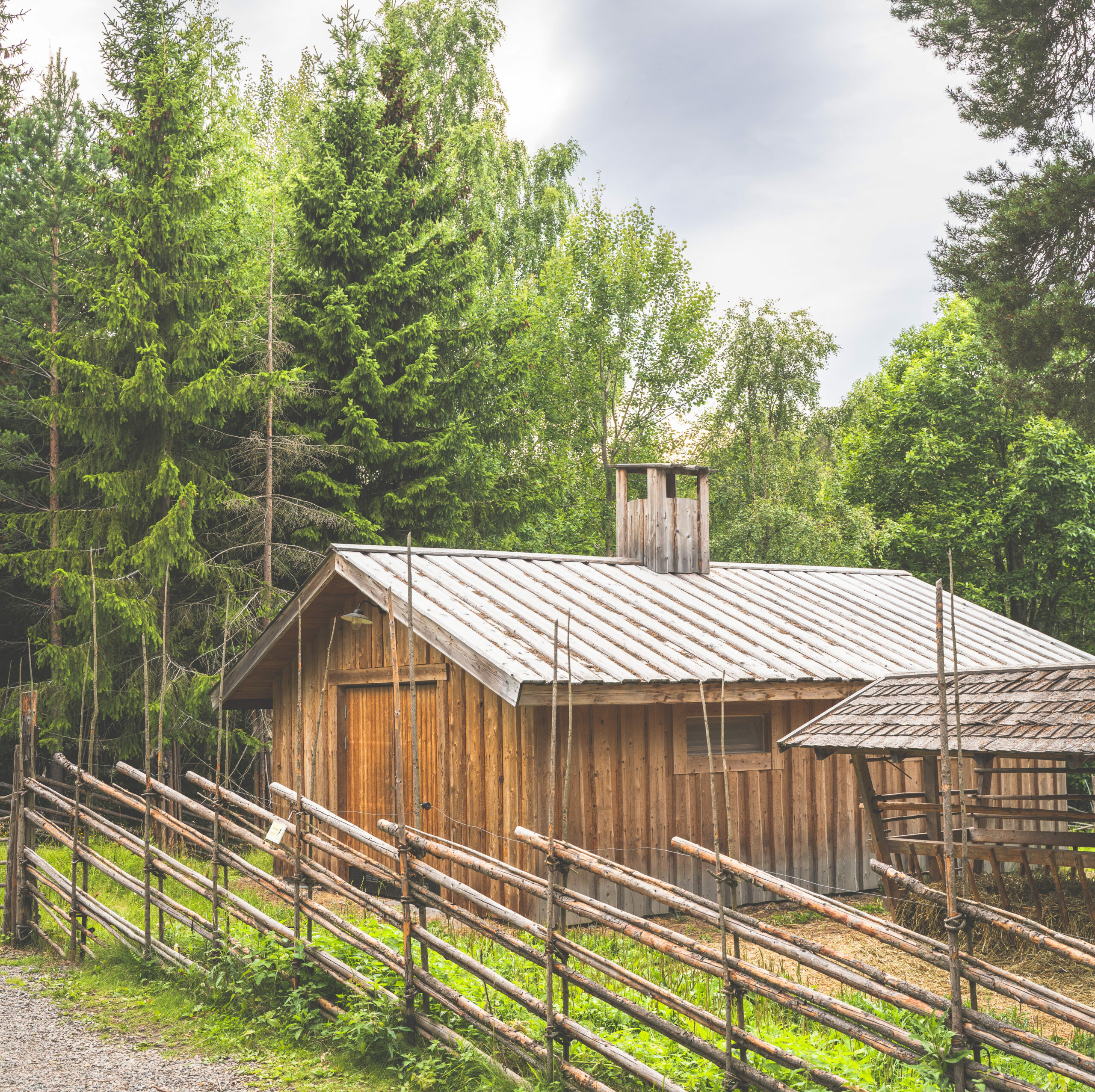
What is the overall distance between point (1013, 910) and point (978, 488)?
16.9 m

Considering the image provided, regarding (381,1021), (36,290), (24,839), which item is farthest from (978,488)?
(381,1021)

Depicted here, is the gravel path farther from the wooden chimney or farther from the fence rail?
the wooden chimney

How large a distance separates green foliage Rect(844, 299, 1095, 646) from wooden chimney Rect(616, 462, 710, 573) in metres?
10.7

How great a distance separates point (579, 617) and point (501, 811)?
225 cm

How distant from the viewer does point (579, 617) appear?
34.3 feet

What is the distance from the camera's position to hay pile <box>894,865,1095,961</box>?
25.1ft

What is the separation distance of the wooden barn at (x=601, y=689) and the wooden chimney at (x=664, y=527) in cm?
4

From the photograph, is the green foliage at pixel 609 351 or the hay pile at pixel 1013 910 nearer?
the hay pile at pixel 1013 910

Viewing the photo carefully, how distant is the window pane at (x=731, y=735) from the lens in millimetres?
10055

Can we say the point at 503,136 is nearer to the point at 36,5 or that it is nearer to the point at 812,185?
the point at 812,185

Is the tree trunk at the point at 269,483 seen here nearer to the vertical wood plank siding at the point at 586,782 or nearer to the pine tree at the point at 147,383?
the pine tree at the point at 147,383

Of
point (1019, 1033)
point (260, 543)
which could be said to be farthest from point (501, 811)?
point (260, 543)

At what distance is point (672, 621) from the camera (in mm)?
11039

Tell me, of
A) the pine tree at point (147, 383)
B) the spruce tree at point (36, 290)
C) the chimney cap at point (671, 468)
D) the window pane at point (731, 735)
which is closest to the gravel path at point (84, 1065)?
the window pane at point (731, 735)
